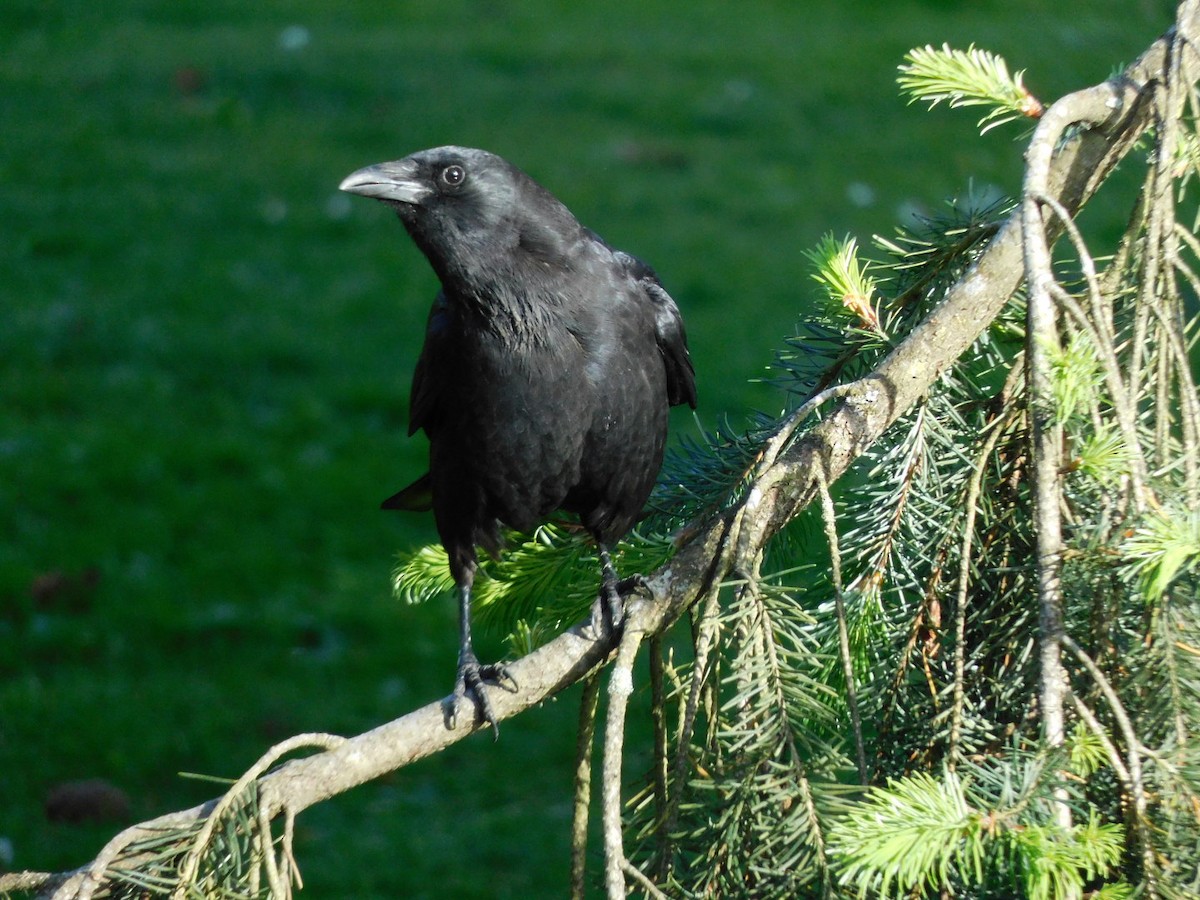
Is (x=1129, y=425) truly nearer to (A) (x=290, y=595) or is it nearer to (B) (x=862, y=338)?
(B) (x=862, y=338)

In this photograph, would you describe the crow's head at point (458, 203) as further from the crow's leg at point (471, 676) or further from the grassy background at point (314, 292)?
the grassy background at point (314, 292)

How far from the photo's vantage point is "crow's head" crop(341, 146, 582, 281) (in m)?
2.78

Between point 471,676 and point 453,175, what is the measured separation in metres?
1.10

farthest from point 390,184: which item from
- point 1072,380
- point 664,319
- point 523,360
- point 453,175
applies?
point 1072,380

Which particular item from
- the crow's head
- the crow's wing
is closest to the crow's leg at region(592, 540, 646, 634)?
the crow's wing

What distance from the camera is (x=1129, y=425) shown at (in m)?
1.52

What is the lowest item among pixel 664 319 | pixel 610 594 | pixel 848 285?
pixel 610 594

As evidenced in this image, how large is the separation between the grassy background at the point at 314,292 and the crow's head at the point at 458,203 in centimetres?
268

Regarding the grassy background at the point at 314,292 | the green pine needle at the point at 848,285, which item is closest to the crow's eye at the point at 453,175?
the green pine needle at the point at 848,285

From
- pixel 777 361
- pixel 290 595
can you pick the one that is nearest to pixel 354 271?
pixel 290 595

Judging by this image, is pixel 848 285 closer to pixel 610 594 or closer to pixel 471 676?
pixel 610 594

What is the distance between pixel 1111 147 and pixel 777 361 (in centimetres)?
69

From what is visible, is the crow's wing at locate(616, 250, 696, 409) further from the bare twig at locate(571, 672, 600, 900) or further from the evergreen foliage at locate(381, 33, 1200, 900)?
the bare twig at locate(571, 672, 600, 900)

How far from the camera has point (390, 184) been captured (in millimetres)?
2783
